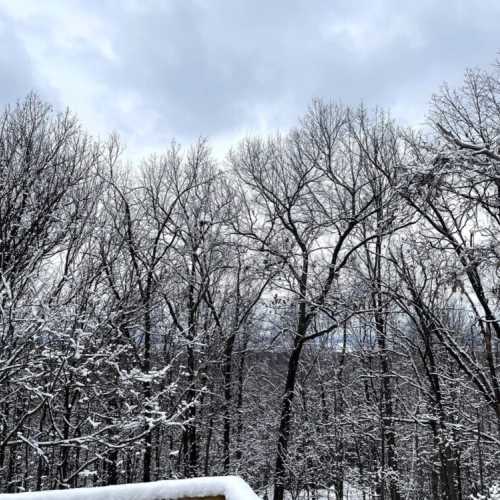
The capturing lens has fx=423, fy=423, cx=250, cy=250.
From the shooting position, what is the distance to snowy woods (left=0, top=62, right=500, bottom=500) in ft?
21.0

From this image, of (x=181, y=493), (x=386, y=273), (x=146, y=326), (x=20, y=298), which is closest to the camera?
(x=181, y=493)

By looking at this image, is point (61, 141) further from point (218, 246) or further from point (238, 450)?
point (238, 450)

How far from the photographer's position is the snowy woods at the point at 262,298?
639 cm

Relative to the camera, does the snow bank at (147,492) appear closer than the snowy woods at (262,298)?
Yes

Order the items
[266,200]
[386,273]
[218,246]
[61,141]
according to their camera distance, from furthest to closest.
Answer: [266,200]
[218,246]
[386,273]
[61,141]

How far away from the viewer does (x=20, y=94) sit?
714cm

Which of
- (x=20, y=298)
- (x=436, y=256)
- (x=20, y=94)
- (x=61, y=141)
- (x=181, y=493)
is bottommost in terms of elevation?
(x=181, y=493)

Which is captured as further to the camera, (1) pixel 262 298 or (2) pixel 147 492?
(1) pixel 262 298

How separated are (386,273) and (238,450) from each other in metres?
6.73

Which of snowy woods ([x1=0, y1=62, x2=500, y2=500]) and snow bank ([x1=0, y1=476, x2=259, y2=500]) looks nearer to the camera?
snow bank ([x1=0, y1=476, x2=259, y2=500])

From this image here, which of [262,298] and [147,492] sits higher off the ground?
[262,298]

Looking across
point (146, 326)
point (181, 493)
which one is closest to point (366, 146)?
point (146, 326)

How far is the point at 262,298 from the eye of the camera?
14.1 metres

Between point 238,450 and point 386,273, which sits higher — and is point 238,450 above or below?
below
